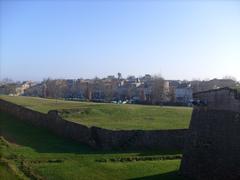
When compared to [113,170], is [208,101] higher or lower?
higher

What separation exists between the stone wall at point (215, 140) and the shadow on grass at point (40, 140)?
18.1ft

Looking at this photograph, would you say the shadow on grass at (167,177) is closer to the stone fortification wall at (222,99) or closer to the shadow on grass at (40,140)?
the stone fortification wall at (222,99)

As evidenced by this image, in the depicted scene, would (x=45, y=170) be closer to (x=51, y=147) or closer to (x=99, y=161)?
(x=99, y=161)

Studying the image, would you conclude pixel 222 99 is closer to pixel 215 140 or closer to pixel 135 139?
pixel 215 140

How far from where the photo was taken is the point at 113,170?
740 inches

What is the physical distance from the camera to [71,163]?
20.2 meters

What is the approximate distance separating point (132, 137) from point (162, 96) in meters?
47.6

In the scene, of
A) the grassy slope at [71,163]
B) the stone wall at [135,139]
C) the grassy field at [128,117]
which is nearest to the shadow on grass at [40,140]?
the grassy slope at [71,163]

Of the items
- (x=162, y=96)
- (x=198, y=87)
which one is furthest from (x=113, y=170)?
→ (x=198, y=87)

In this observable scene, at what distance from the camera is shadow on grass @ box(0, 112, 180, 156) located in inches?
939

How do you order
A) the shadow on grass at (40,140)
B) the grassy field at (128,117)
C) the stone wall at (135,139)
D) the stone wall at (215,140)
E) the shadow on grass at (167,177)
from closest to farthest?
the stone wall at (215,140), the shadow on grass at (167,177), the shadow on grass at (40,140), the stone wall at (135,139), the grassy field at (128,117)

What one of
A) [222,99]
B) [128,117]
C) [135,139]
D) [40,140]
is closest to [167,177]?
[222,99]

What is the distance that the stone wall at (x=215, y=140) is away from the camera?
15.7 meters

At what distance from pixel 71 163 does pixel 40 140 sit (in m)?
8.53
